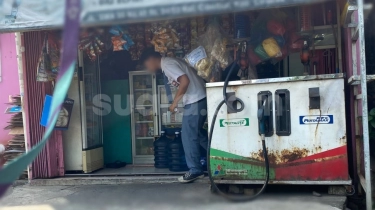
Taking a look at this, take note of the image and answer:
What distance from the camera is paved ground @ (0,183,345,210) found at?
4707mm

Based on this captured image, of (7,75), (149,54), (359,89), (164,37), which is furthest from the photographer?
(7,75)

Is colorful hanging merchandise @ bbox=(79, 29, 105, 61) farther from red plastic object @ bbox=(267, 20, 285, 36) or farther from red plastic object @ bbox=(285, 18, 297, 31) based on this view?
red plastic object @ bbox=(285, 18, 297, 31)

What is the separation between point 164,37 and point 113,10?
127cm

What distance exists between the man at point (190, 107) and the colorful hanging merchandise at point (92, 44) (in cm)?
97

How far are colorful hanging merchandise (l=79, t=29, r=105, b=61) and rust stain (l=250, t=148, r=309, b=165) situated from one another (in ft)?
8.91

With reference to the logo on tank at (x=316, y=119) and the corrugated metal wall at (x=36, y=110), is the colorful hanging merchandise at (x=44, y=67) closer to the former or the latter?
the corrugated metal wall at (x=36, y=110)

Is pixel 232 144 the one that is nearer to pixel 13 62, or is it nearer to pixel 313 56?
pixel 313 56

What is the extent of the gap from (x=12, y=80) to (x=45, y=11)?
2.83m

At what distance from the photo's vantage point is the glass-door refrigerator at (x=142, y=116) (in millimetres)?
7134

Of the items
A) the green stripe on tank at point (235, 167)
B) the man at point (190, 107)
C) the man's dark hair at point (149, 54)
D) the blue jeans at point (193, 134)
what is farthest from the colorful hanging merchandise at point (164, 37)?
the green stripe on tank at point (235, 167)

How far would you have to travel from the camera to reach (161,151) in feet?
21.8

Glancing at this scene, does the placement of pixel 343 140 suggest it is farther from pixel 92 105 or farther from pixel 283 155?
pixel 92 105

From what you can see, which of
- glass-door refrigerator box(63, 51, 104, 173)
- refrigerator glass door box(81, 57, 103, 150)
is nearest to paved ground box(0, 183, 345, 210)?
glass-door refrigerator box(63, 51, 104, 173)

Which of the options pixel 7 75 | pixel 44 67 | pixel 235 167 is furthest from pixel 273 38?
pixel 7 75
